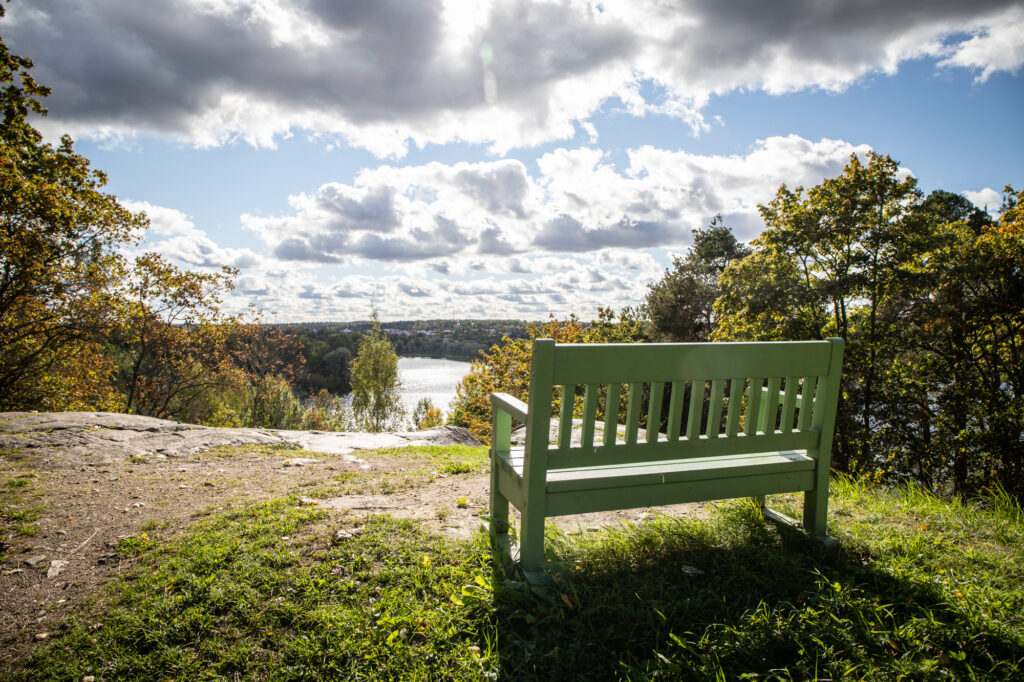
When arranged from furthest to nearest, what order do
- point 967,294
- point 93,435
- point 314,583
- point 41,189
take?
point 967,294 → point 41,189 → point 93,435 → point 314,583

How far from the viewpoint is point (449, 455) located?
694 cm

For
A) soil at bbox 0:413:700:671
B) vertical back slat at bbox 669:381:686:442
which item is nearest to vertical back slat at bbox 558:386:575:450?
vertical back slat at bbox 669:381:686:442

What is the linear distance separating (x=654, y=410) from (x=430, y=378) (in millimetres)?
54088

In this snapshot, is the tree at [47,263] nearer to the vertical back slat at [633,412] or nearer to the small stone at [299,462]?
the small stone at [299,462]

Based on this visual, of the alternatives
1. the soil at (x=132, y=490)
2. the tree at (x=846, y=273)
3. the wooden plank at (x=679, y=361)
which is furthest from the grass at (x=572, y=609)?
the tree at (x=846, y=273)

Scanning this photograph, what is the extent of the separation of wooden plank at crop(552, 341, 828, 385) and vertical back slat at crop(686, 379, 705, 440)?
6cm

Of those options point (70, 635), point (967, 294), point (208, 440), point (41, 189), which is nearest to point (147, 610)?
point (70, 635)

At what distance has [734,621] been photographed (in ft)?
7.18

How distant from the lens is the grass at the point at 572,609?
1960 millimetres

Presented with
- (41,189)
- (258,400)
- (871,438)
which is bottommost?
(258,400)

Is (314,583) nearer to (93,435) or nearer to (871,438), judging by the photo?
(93,435)

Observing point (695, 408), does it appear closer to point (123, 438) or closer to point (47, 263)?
point (123, 438)

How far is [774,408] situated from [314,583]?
262 cm

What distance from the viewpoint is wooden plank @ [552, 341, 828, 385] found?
7.51ft
